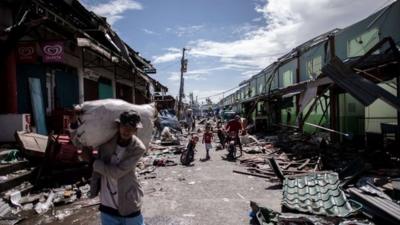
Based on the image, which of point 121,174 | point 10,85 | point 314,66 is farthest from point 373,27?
point 121,174

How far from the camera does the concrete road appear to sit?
21.2ft

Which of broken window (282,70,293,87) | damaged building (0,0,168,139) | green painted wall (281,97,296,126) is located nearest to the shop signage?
damaged building (0,0,168,139)

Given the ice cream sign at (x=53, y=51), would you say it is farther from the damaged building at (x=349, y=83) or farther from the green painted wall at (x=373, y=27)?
the green painted wall at (x=373, y=27)

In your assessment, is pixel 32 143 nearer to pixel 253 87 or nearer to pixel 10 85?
pixel 10 85

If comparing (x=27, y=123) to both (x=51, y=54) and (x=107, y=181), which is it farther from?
(x=107, y=181)

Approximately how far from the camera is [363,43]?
1672 centimetres

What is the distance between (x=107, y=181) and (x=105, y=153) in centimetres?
25

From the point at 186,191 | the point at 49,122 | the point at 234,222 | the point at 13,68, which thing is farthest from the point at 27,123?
the point at 234,222

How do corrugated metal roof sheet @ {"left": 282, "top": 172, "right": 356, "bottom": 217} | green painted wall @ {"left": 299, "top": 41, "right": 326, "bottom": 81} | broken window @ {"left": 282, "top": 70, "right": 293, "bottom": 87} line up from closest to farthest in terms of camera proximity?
corrugated metal roof sheet @ {"left": 282, "top": 172, "right": 356, "bottom": 217}, green painted wall @ {"left": 299, "top": 41, "right": 326, "bottom": 81}, broken window @ {"left": 282, "top": 70, "right": 293, "bottom": 87}

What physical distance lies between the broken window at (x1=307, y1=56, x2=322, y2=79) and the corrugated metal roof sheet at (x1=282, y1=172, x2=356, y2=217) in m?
14.8

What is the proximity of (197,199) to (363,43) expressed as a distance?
12.9 meters

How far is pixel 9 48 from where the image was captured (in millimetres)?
10422

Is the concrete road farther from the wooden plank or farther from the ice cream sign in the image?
the ice cream sign

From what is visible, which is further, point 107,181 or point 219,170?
point 219,170
